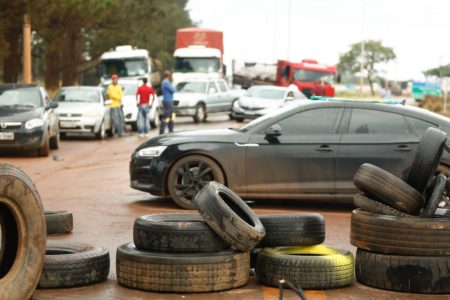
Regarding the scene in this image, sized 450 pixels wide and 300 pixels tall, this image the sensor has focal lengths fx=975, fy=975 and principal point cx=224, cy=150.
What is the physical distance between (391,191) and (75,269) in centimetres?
267

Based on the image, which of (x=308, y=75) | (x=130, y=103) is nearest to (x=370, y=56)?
(x=308, y=75)

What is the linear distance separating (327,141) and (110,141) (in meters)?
17.2

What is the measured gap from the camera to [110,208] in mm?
13211

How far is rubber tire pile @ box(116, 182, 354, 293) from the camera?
24.6 ft

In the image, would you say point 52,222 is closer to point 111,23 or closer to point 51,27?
point 51,27

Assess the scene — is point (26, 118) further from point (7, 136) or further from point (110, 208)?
point (110, 208)

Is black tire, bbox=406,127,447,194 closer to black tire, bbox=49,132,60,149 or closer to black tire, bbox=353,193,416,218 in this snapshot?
black tire, bbox=353,193,416,218

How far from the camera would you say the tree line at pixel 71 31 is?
1512 inches

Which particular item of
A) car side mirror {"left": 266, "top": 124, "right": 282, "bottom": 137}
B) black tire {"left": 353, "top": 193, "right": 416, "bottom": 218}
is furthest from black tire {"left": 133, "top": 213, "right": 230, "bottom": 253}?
car side mirror {"left": 266, "top": 124, "right": 282, "bottom": 137}

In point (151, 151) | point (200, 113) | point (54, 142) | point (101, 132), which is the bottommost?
point (200, 113)

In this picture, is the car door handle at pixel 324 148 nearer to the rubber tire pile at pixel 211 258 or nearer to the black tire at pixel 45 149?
the rubber tire pile at pixel 211 258

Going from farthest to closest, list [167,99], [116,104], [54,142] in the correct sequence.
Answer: [116,104]
[167,99]
[54,142]

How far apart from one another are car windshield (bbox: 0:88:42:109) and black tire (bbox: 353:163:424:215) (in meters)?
16.3

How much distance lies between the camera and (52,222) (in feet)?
35.0
